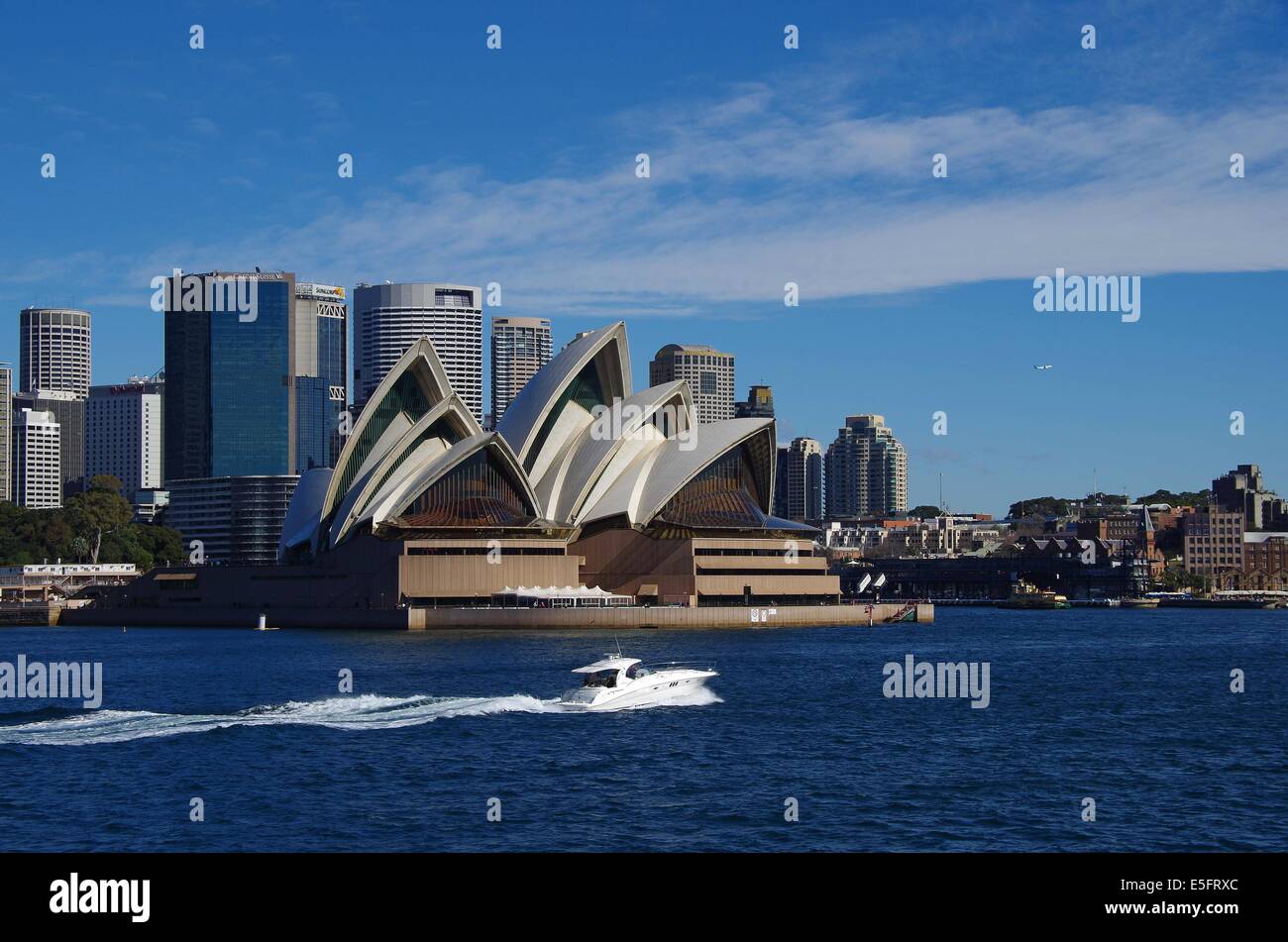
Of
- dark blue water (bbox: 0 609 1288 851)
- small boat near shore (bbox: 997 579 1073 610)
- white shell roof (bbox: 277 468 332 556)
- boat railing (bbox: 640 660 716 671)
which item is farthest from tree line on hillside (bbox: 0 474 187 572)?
boat railing (bbox: 640 660 716 671)

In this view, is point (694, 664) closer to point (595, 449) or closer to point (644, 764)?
point (644, 764)

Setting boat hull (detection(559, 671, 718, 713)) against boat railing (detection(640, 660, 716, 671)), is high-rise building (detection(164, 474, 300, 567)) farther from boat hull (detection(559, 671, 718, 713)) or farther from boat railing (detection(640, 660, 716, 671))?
boat hull (detection(559, 671, 718, 713))

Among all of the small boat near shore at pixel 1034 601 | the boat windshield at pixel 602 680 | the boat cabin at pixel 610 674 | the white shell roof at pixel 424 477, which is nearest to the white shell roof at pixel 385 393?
the white shell roof at pixel 424 477

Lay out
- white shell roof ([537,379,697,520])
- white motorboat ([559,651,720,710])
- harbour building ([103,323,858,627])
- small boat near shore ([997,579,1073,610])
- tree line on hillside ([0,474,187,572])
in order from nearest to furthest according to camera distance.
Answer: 1. white motorboat ([559,651,720,710])
2. harbour building ([103,323,858,627])
3. white shell roof ([537,379,697,520])
4. tree line on hillside ([0,474,187,572])
5. small boat near shore ([997,579,1073,610])

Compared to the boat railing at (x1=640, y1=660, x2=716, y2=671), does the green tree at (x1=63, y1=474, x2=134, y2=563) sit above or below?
above

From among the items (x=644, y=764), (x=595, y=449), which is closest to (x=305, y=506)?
(x=595, y=449)
